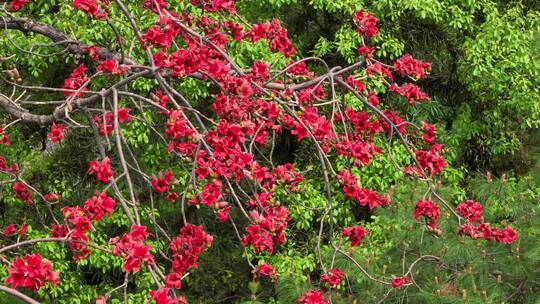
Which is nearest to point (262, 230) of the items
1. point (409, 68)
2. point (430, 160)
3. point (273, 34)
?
point (430, 160)

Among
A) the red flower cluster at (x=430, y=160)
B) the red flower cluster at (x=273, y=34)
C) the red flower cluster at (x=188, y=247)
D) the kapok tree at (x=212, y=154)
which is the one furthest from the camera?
the red flower cluster at (x=273, y=34)

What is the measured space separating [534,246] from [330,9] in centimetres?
407

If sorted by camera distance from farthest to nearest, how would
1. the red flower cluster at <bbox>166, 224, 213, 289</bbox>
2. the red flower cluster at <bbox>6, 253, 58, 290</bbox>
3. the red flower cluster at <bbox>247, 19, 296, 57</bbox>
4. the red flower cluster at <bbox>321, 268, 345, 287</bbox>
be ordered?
1. the red flower cluster at <bbox>247, 19, 296, 57</bbox>
2. the red flower cluster at <bbox>321, 268, 345, 287</bbox>
3. the red flower cluster at <bbox>166, 224, 213, 289</bbox>
4. the red flower cluster at <bbox>6, 253, 58, 290</bbox>

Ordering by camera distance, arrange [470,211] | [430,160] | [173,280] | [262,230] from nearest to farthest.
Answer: [173,280], [262,230], [470,211], [430,160]

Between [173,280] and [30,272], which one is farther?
[173,280]

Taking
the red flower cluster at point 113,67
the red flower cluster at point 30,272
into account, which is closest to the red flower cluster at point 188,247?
the red flower cluster at point 30,272

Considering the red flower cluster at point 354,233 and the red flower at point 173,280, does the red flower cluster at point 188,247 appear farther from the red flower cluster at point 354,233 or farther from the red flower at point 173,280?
the red flower cluster at point 354,233

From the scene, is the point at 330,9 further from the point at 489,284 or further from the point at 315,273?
the point at 489,284

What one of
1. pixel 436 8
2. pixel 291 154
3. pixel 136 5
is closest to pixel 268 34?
pixel 136 5

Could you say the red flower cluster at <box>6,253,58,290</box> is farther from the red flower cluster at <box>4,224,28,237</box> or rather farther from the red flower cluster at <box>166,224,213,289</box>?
the red flower cluster at <box>4,224,28,237</box>

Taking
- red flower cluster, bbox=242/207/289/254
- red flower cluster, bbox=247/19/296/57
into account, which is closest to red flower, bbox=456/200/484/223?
red flower cluster, bbox=242/207/289/254

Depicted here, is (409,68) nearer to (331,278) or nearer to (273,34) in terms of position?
(273,34)

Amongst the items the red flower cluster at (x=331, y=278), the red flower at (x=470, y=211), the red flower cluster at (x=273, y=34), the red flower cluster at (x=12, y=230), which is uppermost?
the red flower cluster at (x=273, y=34)

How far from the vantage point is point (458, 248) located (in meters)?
4.25
